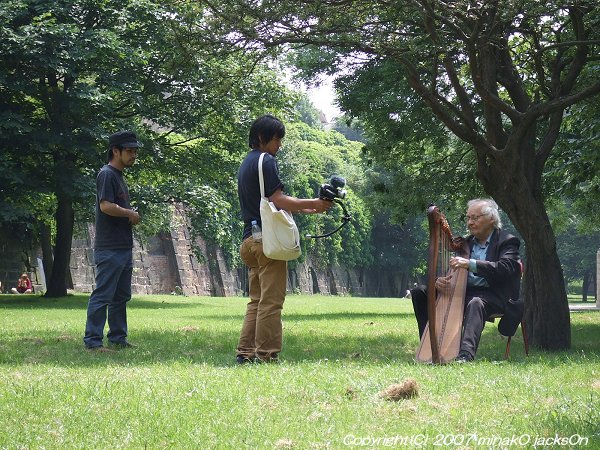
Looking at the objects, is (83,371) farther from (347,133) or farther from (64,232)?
(347,133)

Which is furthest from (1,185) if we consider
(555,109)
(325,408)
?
(325,408)

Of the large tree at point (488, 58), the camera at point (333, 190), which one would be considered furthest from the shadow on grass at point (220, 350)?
the camera at point (333, 190)

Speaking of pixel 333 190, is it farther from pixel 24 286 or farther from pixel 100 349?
pixel 24 286

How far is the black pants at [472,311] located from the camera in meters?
9.61

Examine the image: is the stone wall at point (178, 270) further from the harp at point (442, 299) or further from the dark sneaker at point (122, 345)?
the harp at point (442, 299)

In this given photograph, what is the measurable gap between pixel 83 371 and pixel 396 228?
245 ft

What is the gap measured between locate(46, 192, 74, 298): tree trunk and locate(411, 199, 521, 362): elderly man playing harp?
24199 millimetres

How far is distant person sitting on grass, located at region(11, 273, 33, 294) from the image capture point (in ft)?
134

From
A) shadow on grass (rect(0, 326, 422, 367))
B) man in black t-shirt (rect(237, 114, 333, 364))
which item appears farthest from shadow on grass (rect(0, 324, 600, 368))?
man in black t-shirt (rect(237, 114, 333, 364))

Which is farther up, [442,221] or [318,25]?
[318,25]

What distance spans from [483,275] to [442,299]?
1.50 feet

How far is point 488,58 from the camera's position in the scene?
1322 cm

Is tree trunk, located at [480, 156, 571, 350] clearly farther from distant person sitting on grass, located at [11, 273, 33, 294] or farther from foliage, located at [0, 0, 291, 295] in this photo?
distant person sitting on grass, located at [11, 273, 33, 294]

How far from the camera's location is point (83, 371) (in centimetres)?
831
